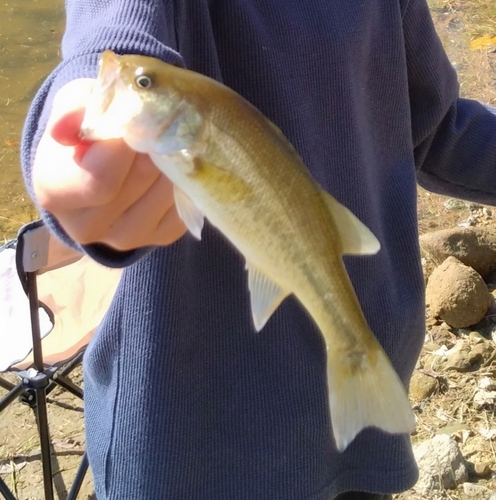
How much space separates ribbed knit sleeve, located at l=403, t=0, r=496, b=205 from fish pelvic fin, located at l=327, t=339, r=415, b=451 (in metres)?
0.67

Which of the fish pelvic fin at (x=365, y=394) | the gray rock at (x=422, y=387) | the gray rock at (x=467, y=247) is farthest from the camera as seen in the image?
the gray rock at (x=467, y=247)

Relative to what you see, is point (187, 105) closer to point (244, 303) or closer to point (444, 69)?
point (244, 303)

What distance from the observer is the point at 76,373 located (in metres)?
2.44


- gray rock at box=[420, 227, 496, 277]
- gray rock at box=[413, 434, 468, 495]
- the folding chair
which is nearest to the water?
the folding chair

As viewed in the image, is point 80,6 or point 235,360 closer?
point 80,6

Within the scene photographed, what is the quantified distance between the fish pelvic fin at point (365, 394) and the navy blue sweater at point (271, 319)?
19 cm

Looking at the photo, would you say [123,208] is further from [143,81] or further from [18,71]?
[18,71]

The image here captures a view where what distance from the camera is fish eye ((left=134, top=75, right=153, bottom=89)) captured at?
0.64m

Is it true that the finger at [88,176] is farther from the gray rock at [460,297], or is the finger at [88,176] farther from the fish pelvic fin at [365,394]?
the gray rock at [460,297]

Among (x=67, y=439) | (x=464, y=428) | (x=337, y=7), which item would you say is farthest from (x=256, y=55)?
(x=67, y=439)

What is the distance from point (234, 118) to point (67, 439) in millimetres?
1855

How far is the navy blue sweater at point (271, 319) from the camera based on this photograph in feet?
3.10

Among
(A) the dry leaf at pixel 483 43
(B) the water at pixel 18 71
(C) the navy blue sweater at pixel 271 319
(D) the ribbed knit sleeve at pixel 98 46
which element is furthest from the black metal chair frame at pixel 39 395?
(A) the dry leaf at pixel 483 43

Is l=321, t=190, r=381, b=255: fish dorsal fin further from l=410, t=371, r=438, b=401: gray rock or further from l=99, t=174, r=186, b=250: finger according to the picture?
l=410, t=371, r=438, b=401: gray rock
